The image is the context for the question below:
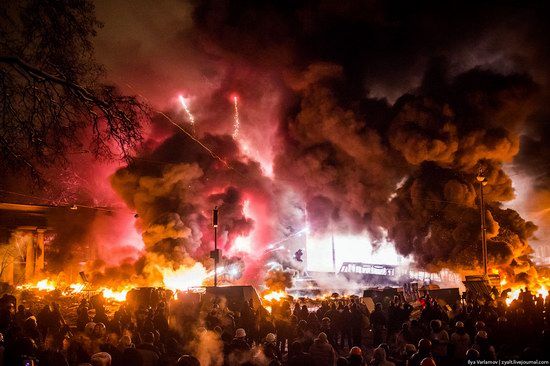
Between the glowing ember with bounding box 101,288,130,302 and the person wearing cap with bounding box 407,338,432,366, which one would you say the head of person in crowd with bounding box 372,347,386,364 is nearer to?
the person wearing cap with bounding box 407,338,432,366

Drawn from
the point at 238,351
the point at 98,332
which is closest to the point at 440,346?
the point at 238,351

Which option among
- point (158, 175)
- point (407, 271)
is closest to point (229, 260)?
point (158, 175)

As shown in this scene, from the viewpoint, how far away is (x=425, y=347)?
302 inches

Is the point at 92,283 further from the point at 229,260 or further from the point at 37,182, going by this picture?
the point at 37,182

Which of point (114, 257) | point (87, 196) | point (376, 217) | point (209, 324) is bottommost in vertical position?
point (209, 324)

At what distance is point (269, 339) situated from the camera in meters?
10.8

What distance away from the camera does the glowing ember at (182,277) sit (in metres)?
32.5

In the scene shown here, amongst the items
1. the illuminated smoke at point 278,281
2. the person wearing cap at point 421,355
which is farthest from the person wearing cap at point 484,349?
the illuminated smoke at point 278,281

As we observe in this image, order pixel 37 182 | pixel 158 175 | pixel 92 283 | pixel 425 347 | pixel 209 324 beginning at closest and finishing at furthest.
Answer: pixel 425 347
pixel 37 182
pixel 209 324
pixel 92 283
pixel 158 175

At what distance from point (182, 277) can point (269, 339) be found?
23298 mm

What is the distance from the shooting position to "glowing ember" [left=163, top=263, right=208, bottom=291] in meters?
32.5

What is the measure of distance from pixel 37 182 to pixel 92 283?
26.4 m

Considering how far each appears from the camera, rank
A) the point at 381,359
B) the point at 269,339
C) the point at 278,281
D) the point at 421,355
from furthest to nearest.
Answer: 1. the point at 278,281
2. the point at 269,339
3. the point at 421,355
4. the point at 381,359

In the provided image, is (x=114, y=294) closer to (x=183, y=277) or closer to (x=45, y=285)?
(x=183, y=277)
